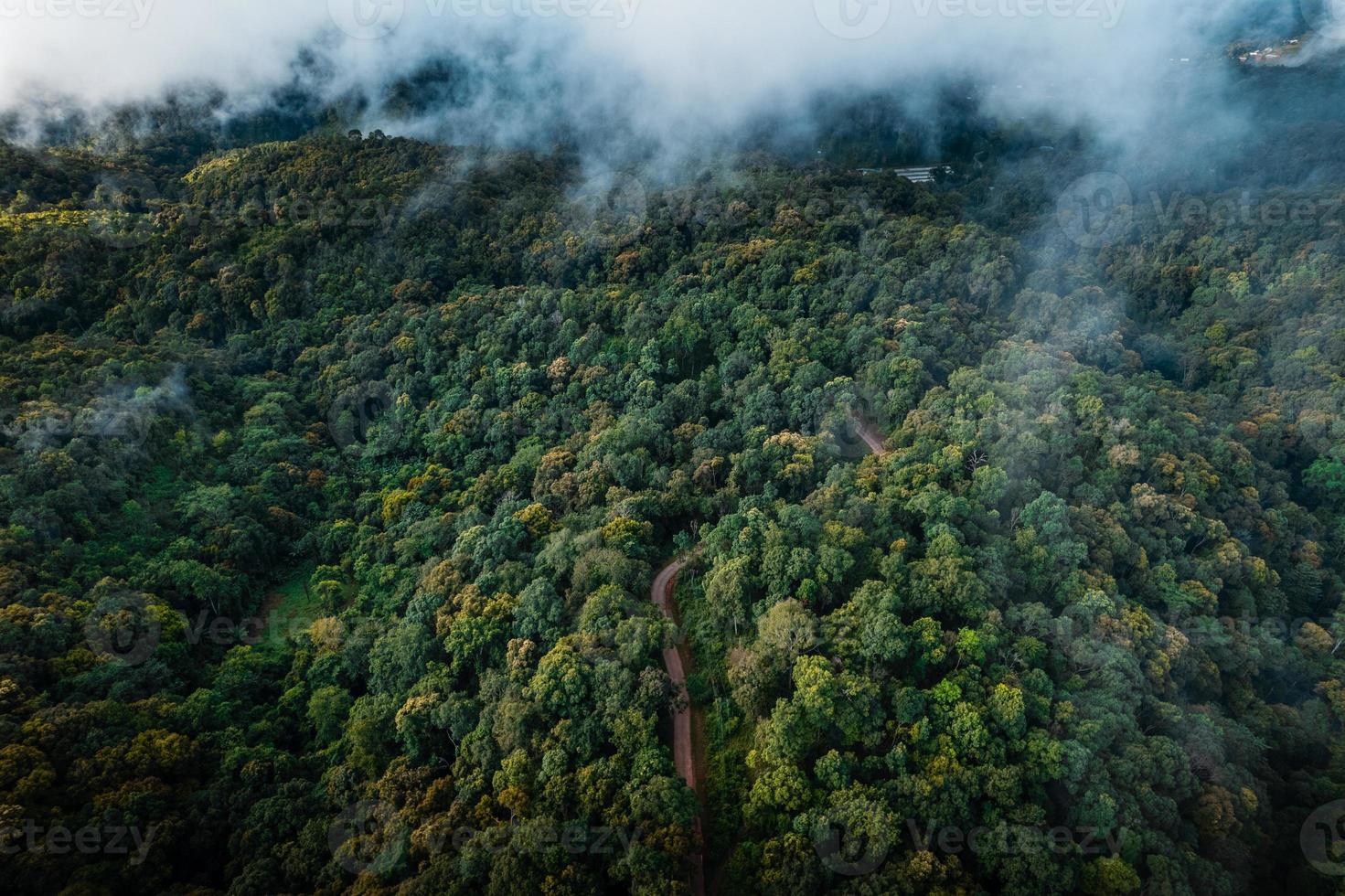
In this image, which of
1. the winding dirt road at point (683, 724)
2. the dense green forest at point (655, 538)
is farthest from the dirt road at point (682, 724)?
the dense green forest at point (655, 538)

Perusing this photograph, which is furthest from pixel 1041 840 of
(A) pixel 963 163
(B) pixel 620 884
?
(A) pixel 963 163

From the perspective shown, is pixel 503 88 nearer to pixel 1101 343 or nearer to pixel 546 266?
pixel 546 266

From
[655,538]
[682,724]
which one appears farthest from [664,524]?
→ [682,724]

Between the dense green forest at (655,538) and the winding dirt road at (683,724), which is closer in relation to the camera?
the dense green forest at (655,538)

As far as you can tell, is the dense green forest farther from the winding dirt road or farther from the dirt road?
the dirt road

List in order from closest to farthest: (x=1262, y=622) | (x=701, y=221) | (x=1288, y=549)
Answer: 1. (x=1262, y=622)
2. (x=1288, y=549)
3. (x=701, y=221)

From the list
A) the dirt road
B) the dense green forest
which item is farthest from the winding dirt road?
the dense green forest

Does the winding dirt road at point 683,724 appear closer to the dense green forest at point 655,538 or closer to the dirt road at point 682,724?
the dirt road at point 682,724
